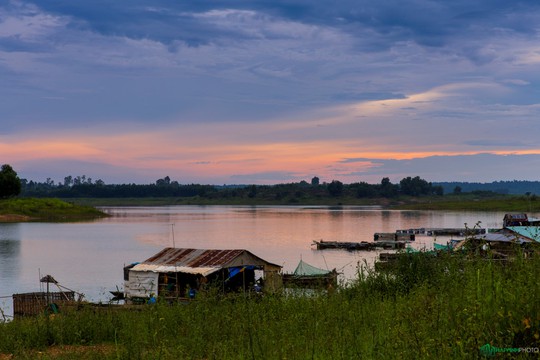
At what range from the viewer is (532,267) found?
7.52 meters

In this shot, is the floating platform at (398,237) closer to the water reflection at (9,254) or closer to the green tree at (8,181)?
the water reflection at (9,254)

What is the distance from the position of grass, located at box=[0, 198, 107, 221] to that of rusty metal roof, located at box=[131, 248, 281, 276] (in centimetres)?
11203

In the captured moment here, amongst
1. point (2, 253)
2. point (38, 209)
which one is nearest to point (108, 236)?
point (2, 253)

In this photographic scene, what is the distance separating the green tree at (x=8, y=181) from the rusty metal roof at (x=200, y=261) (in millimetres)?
108419

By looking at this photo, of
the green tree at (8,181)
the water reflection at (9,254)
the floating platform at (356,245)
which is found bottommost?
the floating platform at (356,245)

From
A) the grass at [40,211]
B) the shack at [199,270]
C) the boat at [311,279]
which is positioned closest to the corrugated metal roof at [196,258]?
the shack at [199,270]

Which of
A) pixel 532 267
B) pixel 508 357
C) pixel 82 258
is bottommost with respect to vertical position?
pixel 82 258

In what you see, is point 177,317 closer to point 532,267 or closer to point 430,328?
point 430,328

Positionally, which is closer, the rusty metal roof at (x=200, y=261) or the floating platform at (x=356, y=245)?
the rusty metal roof at (x=200, y=261)

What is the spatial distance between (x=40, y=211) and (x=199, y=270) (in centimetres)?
12326

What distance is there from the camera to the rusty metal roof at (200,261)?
3061 cm

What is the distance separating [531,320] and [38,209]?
485 feet

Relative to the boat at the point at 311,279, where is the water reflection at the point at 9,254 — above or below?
below

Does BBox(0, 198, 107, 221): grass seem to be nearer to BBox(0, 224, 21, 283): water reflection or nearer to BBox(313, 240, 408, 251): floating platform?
Result: BBox(0, 224, 21, 283): water reflection
